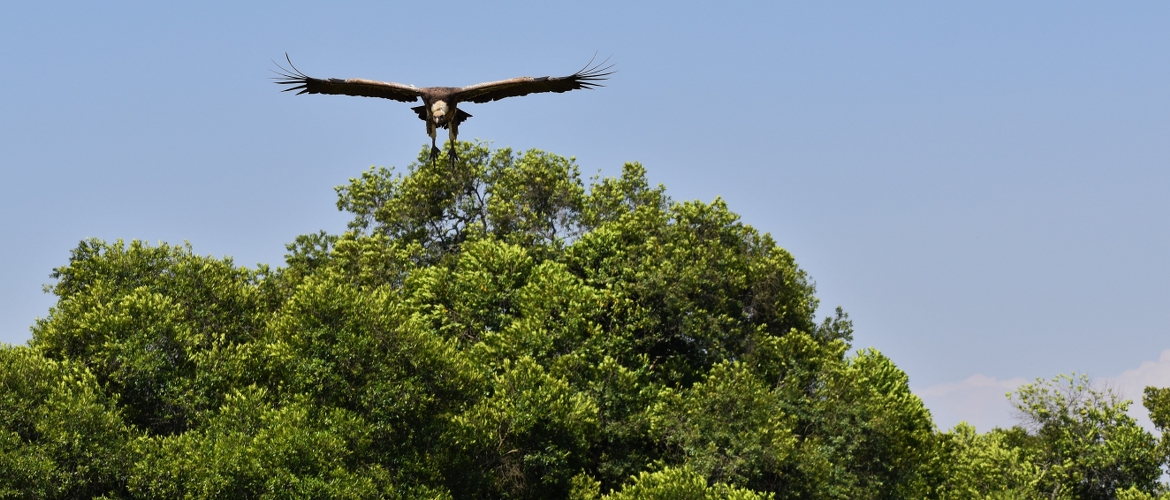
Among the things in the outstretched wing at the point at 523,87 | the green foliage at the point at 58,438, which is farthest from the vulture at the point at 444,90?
the green foliage at the point at 58,438

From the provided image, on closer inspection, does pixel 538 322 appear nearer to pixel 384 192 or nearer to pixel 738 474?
pixel 738 474

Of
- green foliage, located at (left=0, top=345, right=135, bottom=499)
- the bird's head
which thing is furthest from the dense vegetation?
the bird's head

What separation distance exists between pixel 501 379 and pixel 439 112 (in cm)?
1296

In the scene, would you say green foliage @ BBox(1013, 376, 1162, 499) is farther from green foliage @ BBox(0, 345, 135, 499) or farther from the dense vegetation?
green foliage @ BBox(0, 345, 135, 499)

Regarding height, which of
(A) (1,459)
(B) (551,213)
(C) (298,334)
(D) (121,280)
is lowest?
(A) (1,459)

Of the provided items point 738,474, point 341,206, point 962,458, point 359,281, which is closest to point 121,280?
point 359,281

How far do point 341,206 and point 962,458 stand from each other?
22.8 meters

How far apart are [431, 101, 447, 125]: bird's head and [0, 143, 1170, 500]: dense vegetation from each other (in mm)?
10394

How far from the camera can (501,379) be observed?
1405 inches

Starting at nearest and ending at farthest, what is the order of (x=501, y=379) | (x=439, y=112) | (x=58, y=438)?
(x=439, y=112) < (x=58, y=438) < (x=501, y=379)

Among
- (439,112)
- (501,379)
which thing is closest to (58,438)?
(501,379)

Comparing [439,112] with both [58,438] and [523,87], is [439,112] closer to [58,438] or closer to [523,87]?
[523,87]

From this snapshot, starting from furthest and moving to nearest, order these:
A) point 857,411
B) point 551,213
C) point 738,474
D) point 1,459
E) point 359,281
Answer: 1. point 551,213
2. point 359,281
3. point 857,411
4. point 738,474
5. point 1,459

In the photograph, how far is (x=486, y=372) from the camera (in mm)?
36156
